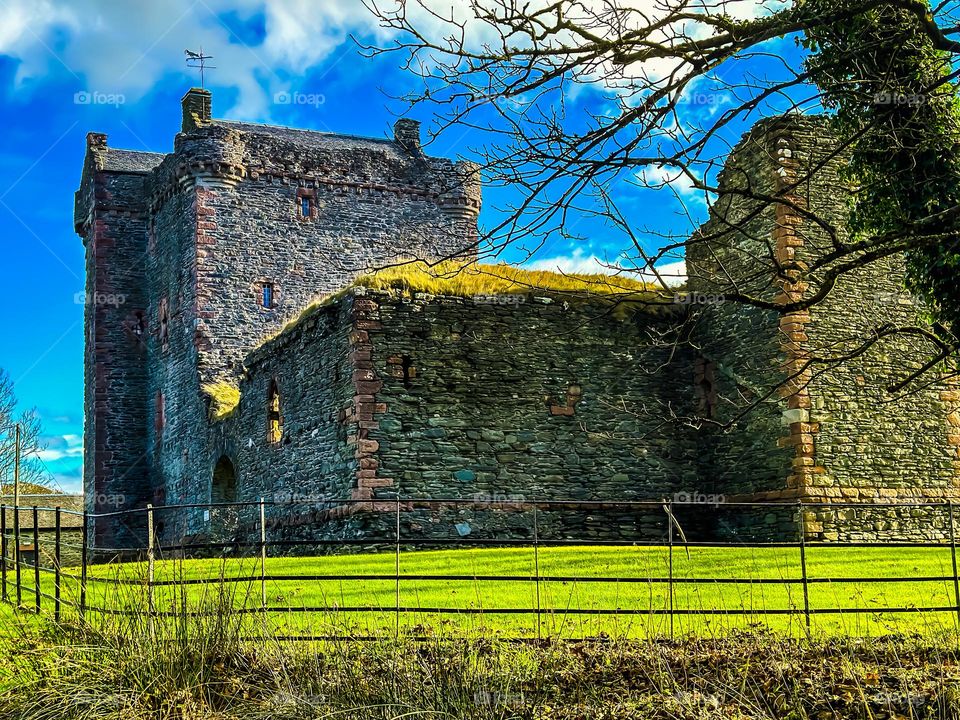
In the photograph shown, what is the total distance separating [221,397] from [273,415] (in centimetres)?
703

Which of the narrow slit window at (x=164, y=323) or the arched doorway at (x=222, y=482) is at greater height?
the narrow slit window at (x=164, y=323)

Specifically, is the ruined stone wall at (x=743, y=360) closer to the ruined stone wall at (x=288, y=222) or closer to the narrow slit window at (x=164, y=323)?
the ruined stone wall at (x=288, y=222)

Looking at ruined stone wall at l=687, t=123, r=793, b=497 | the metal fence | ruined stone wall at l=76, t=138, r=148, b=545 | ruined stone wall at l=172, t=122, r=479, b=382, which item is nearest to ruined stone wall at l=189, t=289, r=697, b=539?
the metal fence

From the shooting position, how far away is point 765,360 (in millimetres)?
19984

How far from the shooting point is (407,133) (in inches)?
1495

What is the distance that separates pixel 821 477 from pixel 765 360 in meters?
2.31

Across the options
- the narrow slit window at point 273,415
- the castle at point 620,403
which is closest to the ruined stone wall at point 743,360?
the castle at point 620,403

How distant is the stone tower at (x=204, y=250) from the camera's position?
3231 centimetres

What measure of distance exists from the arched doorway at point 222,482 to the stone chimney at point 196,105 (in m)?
13.3

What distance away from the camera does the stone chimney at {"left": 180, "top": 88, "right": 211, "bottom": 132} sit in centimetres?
3609

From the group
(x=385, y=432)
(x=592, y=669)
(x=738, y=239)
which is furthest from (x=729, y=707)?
(x=738, y=239)

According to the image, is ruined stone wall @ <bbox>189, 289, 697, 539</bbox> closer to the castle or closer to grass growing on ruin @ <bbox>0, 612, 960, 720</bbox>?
the castle

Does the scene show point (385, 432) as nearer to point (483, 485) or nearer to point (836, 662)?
point (483, 485)

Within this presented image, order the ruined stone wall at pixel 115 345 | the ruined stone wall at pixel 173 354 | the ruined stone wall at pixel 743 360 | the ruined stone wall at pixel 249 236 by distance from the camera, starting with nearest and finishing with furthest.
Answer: the ruined stone wall at pixel 743 360
the ruined stone wall at pixel 173 354
the ruined stone wall at pixel 249 236
the ruined stone wall at pixel 115 345
